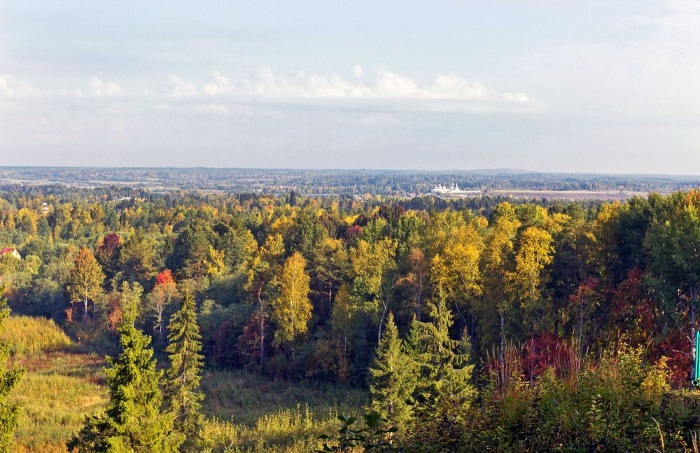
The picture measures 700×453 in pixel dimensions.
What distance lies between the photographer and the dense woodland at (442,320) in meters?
10.6

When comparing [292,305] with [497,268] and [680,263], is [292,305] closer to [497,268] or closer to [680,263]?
[497,268]

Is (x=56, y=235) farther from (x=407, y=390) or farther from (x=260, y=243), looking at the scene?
(x=407, y=390)

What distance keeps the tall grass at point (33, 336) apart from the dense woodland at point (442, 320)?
75.4 inches

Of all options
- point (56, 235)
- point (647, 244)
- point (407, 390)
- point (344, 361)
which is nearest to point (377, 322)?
point (344, 361)

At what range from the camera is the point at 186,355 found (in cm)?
2822

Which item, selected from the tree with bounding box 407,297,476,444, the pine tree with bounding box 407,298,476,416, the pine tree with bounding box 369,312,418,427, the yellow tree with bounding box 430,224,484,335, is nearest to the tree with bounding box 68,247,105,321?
the yellow tree with bounding box 430,224,484,335

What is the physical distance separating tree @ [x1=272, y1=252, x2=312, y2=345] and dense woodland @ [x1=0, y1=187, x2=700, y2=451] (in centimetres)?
12

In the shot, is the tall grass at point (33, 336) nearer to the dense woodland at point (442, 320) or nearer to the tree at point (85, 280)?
the dense woodland at point (442, 320)

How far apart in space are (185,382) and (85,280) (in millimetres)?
39767

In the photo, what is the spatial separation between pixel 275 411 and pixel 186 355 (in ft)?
29.0

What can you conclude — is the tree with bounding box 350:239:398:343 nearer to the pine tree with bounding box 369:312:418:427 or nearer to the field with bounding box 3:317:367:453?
the field with bounding box 3:317:367:453

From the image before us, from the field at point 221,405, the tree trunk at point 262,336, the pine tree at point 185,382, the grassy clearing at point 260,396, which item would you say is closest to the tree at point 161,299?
the field at point 221,405

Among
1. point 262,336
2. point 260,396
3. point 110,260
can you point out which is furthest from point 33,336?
point 260,396

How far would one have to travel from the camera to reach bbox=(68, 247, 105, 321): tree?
208ft
